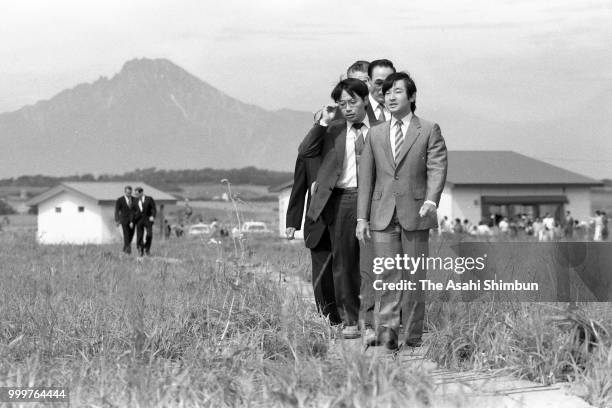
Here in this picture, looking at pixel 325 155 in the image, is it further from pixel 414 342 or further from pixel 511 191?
pixel 511 191

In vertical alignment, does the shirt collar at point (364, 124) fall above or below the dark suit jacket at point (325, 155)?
above

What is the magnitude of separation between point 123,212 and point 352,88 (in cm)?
1407

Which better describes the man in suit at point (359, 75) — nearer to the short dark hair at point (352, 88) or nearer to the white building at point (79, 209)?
the short dark hair at point (352, 88)

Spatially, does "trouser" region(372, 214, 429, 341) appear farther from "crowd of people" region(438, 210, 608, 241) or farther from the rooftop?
the rooftop

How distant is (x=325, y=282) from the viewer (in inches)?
277

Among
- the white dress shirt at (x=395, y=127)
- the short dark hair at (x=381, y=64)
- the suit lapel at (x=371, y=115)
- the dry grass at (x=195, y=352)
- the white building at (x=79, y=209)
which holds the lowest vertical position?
the white building at (x=79, y=209)

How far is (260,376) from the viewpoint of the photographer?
15.6 feet

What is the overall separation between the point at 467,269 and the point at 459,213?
137 ft

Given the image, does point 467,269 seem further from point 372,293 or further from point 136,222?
point 136,222

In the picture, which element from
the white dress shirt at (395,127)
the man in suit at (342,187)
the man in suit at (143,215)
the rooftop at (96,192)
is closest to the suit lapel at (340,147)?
the man in suit at (342,187)

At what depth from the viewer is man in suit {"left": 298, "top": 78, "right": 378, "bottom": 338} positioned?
22.0 ft

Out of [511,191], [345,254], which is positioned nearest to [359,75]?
[345,254]

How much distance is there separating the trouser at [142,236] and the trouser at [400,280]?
13.2m

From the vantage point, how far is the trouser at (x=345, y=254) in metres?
6.73
